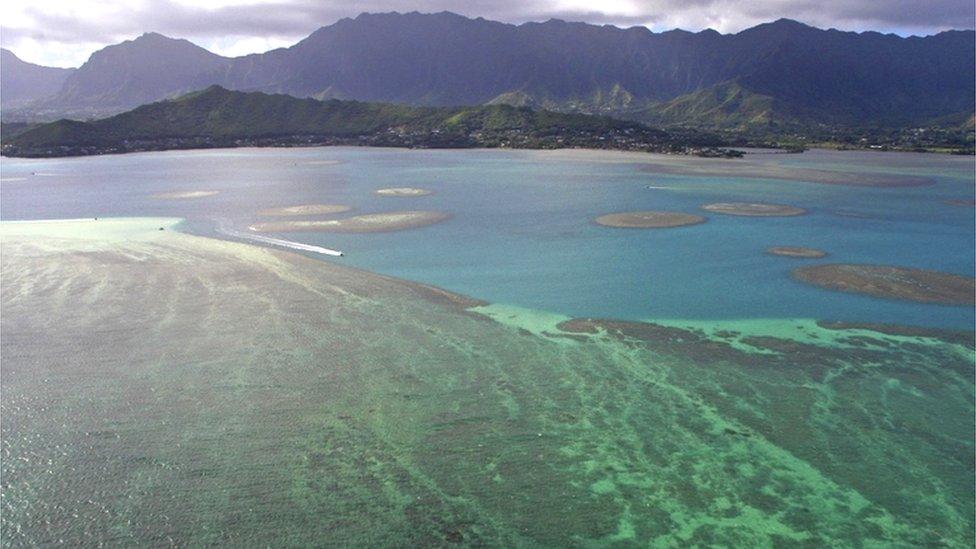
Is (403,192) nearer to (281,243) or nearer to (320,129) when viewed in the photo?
(281,243)

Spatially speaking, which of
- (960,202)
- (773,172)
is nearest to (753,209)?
(960,202)

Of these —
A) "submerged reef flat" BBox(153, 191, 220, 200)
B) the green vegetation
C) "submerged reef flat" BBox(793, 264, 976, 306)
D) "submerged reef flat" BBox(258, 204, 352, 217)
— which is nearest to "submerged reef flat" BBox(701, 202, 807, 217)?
"submerged reef flat" BBox(793, 264, 976, 306)

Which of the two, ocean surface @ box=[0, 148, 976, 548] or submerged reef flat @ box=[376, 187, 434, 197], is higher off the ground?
submerged reef flat @ box=[376, 187, 434, 197]

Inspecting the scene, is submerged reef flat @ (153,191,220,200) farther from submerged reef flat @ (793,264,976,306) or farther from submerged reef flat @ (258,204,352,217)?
submerged reef flat @ (793,264,976,306)

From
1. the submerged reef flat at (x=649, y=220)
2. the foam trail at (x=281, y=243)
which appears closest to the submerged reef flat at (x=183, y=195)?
the foam trail at (x=281, y=243)

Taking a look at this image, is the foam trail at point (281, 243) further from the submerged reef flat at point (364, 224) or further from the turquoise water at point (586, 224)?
the submerged reef flat at point (364, 224)
